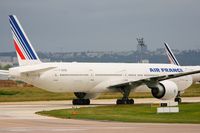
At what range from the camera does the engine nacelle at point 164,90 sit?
60.5 meters

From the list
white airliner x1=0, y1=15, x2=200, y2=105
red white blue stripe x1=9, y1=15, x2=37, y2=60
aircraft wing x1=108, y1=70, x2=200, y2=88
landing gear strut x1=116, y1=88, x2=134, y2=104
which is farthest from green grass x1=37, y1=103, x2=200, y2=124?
red white blue stripe x1=9, y1=15, x2=37, y2=60

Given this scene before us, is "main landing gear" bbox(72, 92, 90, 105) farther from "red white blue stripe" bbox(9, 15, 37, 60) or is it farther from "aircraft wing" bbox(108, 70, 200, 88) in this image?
"red white blue stripe" bbox(9, 15, 37, 60)

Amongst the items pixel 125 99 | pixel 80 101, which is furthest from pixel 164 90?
pixel 80 101

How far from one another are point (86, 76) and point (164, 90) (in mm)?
7028

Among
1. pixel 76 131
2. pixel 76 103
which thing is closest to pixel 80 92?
pixel 76 103

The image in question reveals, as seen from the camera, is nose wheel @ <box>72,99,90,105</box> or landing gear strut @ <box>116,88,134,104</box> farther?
nose wheel @ <box>72,99,90,105</box>

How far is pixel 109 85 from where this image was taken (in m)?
62.6

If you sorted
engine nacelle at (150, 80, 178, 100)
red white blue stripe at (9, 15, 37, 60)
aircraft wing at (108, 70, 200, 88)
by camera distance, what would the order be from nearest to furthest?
red white blue stripe at (9, 15, 37, 60) → aircraft wing at (108, 70, 200, 88) → engine nacelle at (150, 80, 178, 100)

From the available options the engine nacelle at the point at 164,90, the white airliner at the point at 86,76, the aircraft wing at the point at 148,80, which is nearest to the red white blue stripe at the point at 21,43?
the white airliner at the point at 86,76

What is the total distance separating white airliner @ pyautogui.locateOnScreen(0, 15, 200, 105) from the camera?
5769cm

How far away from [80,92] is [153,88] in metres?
6.77

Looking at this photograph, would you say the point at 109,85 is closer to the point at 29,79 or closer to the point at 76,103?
the point at 76,103

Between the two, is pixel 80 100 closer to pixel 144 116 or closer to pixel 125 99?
pixel 125 99

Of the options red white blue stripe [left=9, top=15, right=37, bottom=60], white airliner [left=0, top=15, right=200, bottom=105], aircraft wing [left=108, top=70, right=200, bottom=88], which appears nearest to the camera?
white airliner [left=0, top=15, right=200, bottom=105]
